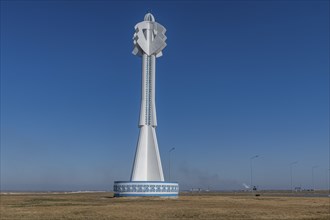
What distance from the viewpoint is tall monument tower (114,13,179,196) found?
6431cm

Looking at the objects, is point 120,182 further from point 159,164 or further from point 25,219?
point 25,219

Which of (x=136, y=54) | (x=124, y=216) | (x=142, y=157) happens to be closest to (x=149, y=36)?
(x=136, y=54)

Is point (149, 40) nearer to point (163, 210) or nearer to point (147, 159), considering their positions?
point (147, 159)

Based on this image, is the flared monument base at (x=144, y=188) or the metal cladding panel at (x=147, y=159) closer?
the flared monument base at (x=144, y=188)

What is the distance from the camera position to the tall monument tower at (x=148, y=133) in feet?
211

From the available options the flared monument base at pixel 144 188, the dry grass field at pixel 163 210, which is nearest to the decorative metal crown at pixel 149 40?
the flared monument base at pixel 144 188

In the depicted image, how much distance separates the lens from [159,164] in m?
67.9

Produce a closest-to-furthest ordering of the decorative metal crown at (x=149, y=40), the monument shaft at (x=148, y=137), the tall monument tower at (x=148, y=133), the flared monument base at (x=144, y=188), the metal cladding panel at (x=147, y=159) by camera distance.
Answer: the flared monument base at (x=144, y=188)
the tall monument tower at (x=148, y=133)
the metal cladding panel at (x=147, y=159)
the monument shaft at (x=148, y=137)
the decorative metal crown at (x=149, y=40)

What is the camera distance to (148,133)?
226ft

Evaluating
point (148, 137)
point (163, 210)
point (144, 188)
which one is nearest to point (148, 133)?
point (148, 137)

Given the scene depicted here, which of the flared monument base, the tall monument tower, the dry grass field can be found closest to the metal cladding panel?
the tall monument tower

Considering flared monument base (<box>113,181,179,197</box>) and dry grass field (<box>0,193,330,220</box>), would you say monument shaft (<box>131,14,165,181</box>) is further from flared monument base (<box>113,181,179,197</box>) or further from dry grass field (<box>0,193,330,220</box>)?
dry grass field (<box>0,193,330,220</box>)

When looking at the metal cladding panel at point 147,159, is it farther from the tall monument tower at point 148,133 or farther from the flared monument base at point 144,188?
the flared monument base at point 144,188

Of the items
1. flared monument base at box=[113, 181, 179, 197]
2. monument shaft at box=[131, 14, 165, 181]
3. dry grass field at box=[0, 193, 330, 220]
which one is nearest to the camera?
dry grass field at box=[0, 193, 330, 220]
